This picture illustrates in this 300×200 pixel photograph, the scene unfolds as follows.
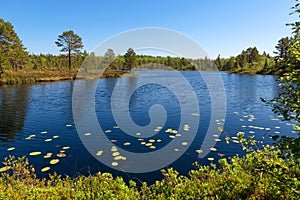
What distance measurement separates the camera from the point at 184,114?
1869 cm

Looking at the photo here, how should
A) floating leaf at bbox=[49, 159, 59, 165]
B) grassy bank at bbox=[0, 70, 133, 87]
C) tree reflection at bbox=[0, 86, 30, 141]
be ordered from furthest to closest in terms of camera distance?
grassy bank at bbox=[0, 70, 133, 87] → tree reflection at bbox=[0, 86, 30, 141] → floating leaf at bbox=[49, 159, 59, 165]

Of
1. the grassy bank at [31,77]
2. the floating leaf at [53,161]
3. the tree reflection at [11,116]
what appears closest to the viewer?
the floating leaf at [53,161]

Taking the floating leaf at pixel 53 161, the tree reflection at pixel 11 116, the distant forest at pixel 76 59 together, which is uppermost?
the distant forest at pixel 76 59

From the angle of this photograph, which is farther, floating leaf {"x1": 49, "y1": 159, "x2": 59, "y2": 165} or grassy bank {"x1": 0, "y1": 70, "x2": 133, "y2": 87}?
grassy bank {"x1": 0, "y1": 70, "x2": 133, "y2": 87}

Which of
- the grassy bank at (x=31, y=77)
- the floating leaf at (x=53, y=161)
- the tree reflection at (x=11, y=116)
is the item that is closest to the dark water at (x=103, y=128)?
the tree reflection at (x=11, y=116)

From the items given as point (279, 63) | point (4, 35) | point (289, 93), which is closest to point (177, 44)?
point (279, 63)

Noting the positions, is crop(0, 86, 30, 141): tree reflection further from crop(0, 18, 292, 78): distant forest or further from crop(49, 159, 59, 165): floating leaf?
crop(0, 18, 292, 78): distant forest

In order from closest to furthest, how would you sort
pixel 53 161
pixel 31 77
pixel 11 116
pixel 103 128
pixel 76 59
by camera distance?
1. pixel 53 161
2. pixel 103 128
3. pixel 11 116
4. pixel 31 77
5. pixel 76 59

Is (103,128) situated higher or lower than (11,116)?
higher

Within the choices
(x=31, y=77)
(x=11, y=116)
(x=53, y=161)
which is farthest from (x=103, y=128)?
(x=31, y=77)

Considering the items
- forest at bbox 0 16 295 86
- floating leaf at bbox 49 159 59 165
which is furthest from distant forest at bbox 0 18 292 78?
floating leaf at bbox 49 159 59 165

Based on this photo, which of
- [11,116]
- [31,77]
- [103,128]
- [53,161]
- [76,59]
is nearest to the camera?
[53,161]

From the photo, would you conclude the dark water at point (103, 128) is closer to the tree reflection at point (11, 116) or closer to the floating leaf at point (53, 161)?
the tree reflection at point (11, 116)

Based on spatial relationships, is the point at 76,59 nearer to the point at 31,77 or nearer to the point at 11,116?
the point at 31,77
